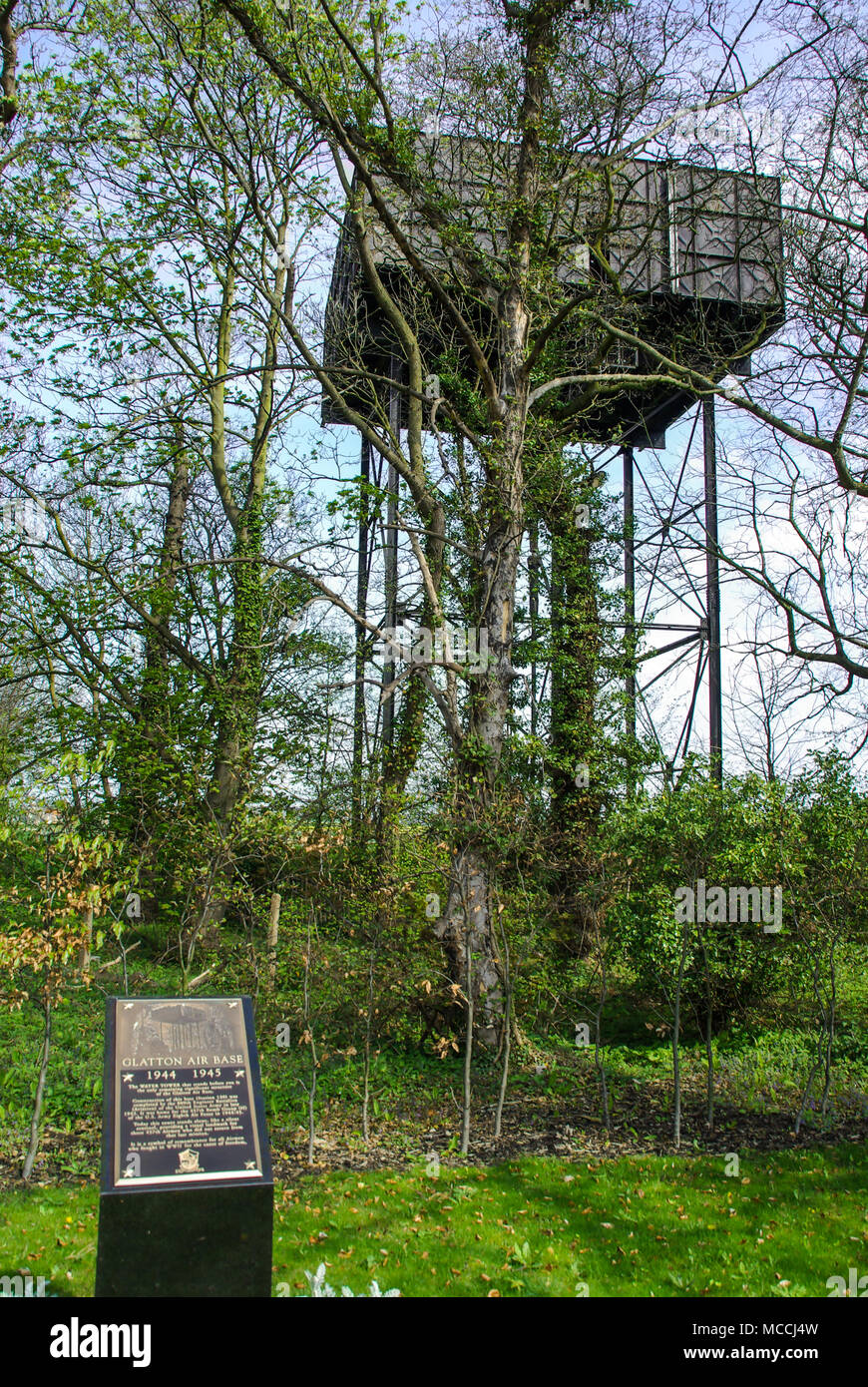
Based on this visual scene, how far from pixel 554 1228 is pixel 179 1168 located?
293 cm

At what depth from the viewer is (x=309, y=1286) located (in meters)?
5.16

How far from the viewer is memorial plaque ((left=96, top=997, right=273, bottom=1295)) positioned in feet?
14.3

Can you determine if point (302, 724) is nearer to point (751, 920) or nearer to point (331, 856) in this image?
point (331, 856)

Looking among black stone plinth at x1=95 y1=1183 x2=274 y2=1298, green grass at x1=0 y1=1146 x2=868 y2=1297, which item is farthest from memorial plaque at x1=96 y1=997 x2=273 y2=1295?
green grass at x1=0 y1=1146 x2=868 y2=1297

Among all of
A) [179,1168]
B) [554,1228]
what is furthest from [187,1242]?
[554,1228]

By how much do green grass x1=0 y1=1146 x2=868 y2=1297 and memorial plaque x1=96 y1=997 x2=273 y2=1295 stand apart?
98cm

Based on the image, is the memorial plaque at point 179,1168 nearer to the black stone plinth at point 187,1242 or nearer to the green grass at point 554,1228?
the black stone plinth at point 187,1242

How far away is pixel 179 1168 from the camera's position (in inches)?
176

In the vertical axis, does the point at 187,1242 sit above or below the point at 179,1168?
below

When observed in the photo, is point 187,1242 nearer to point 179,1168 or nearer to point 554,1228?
point 179,1168

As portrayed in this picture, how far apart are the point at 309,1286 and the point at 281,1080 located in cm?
486

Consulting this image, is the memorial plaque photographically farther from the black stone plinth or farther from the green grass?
the green grass

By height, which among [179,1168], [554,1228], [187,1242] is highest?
[179,1168]
